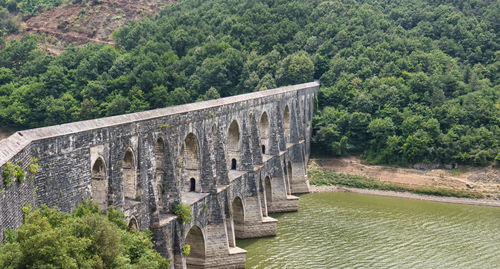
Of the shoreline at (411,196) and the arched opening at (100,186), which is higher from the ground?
the arched opening at (100,186)

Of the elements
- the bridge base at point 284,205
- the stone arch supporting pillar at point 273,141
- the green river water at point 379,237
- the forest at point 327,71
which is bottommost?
the green river water at point 379,237

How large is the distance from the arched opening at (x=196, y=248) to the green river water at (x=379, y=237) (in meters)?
3.29

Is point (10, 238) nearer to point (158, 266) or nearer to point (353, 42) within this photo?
point (158, 266)

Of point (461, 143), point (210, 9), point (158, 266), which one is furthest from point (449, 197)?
point (210, 9)

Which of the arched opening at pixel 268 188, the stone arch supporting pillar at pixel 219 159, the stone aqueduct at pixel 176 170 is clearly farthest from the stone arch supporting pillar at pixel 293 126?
the stone arch supporting pillar at pixel 219 159

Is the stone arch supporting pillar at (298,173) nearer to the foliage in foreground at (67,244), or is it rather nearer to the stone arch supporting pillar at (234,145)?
the stone arch supporting pillar at (234,145)

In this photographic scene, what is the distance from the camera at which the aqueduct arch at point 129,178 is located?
2323 cm

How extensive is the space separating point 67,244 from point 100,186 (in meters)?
7.53

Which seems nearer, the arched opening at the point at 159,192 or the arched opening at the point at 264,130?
the arched opening at the point at 159,192

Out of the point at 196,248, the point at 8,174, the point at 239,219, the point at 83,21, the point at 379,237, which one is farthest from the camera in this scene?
the point at 83,21

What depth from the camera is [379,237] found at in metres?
37.5

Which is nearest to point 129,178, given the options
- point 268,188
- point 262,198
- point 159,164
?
point 159,164

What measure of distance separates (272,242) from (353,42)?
44.7m

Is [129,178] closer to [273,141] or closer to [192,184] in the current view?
[192,184]
